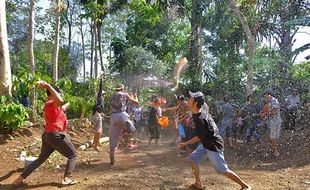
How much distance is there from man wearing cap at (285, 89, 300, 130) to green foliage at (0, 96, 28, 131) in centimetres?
914

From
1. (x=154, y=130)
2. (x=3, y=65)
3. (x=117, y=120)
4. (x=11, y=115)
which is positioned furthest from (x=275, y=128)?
(x=3, y=65)

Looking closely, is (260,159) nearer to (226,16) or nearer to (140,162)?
(140,162)

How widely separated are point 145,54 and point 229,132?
515 inches

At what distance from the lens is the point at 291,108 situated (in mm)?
13977

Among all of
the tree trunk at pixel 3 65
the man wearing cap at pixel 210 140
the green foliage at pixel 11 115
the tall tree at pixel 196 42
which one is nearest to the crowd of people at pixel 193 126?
the man wearing cap at pixel 210 140

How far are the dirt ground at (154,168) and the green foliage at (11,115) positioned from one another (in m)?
0.26

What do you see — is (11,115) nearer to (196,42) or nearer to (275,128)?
(275,128)

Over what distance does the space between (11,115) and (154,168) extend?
11.8 feet

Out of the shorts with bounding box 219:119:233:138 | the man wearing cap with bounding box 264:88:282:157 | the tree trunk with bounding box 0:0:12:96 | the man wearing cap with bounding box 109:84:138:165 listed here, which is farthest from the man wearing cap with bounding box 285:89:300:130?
the tree trunk with bounding box 0:0:12:96

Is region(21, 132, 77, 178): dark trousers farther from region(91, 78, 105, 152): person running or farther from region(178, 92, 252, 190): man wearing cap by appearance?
region(91, 78, 105, 152): person running

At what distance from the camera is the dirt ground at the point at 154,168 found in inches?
259

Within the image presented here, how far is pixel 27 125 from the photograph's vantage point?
33.7 ft

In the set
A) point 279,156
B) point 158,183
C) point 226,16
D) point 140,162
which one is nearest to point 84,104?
point 140,162

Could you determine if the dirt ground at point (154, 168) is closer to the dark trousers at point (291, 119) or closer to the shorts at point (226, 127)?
the shorts at point (226, 127)
